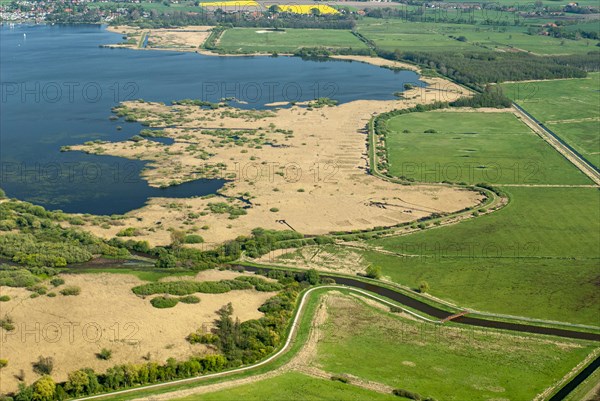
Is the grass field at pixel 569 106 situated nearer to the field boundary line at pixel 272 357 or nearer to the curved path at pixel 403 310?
the curved path at pixel 403 310

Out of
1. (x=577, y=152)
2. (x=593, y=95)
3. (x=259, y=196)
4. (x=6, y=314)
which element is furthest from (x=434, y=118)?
(x=6, y=314)

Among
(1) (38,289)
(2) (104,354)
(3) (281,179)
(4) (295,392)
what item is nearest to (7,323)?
(1) (38,289)

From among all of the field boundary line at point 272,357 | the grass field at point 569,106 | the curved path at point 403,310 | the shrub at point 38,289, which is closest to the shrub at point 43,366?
the field boundary line at point 272,357

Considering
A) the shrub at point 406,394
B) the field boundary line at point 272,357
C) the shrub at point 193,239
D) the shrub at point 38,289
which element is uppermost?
the shrub at point 193,239

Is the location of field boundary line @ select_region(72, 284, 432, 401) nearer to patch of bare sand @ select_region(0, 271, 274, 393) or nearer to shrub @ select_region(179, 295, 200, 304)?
patch of bare sand @ select_region(0, 271, 274, 393)

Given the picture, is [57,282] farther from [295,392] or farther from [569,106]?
[569,106]

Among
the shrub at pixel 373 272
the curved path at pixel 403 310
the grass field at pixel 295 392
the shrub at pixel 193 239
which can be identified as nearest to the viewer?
the grass field at pixel 295 392
